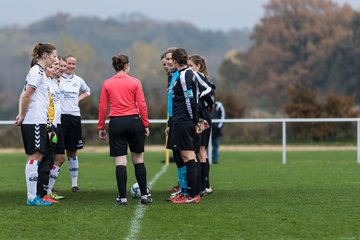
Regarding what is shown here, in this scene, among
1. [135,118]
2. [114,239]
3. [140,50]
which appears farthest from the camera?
[140,50]

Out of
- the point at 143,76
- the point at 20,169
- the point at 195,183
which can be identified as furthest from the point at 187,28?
the point at 195,183

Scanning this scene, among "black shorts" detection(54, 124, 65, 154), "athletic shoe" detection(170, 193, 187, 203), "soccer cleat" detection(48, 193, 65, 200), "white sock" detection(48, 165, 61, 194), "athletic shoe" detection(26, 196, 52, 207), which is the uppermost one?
"black shorts" detection(54, 124, 65, 154)

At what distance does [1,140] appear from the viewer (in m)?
35.8

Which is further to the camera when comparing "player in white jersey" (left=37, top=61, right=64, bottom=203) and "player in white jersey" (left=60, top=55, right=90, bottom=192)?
"player in white jersey" (left=60, top=55, right=90, bottom=192)

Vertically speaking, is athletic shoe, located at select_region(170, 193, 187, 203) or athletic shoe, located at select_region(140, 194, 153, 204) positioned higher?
athletic shoe, located at select_region(140, 194, 153, 204)

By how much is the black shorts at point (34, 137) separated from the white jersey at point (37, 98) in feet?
0.21

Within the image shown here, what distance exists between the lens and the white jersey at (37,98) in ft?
36.4

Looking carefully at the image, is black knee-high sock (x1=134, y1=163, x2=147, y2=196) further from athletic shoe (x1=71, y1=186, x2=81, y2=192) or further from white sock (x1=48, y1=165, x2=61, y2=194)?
athletic shoe (x1=71, y1=186, x2=81, y2=192)

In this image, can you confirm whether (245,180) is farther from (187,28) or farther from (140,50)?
(187,28)

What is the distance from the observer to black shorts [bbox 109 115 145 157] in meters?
11.2

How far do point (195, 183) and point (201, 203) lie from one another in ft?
0.91

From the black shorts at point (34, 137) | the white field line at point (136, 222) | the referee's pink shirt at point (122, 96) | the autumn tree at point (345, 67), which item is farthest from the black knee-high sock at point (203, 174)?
the autumn tree at point (345, 67)

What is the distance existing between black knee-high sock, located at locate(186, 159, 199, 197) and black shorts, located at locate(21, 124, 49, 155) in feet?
6.29

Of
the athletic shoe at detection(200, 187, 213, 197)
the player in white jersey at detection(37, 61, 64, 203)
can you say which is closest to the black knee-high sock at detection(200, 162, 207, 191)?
the athletic shoe at detection(200, 187, 213, 197)
